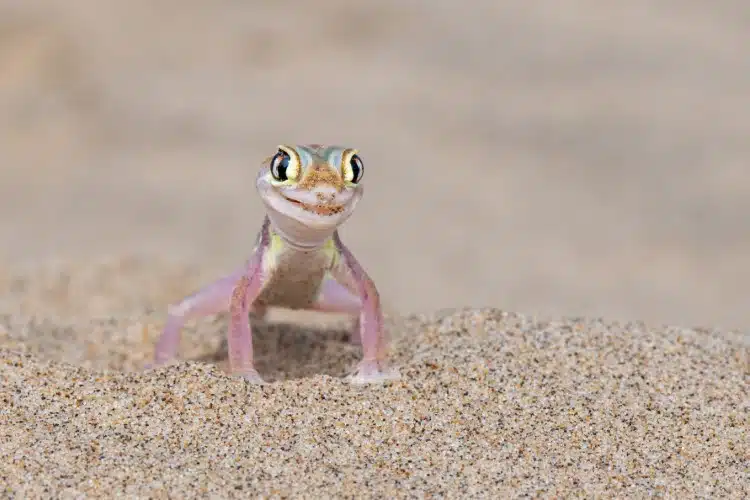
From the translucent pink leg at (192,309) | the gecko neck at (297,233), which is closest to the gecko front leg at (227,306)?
the translucent pink leg at (192,309)

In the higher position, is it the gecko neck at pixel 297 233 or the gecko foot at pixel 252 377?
the gecko neck at pixel 297 233

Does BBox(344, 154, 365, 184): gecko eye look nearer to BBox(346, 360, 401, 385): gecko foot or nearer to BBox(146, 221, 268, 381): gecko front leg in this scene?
BBox(146, 221, 268, 381): gecko front leg

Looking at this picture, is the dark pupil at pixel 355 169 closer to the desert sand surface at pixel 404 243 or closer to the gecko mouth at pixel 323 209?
the gecko mouth at pixel 323 209

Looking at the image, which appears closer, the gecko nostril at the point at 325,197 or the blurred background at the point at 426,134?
the gecko nostril at the point at 325,197

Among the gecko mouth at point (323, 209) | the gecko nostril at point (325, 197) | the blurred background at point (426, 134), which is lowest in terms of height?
the blurred background at point (426, 134)

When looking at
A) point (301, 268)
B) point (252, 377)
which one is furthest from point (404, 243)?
point (252, 377)

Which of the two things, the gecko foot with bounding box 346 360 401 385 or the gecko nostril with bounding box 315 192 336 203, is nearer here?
the gecko nostril with bounding box 315 192 336 203

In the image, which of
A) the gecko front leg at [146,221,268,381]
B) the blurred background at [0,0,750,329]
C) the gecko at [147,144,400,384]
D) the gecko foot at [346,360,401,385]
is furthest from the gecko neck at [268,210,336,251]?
the blurred background at [0,0,750,329]

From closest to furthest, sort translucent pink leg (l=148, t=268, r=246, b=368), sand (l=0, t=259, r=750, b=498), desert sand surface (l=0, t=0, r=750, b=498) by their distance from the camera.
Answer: sand (l=0, t=259, r=750, b=498) < desert sand surface (l=0, t=0, r=750, b=498) < translucent pink leg (l=148, t=268, r=246, b=368)
